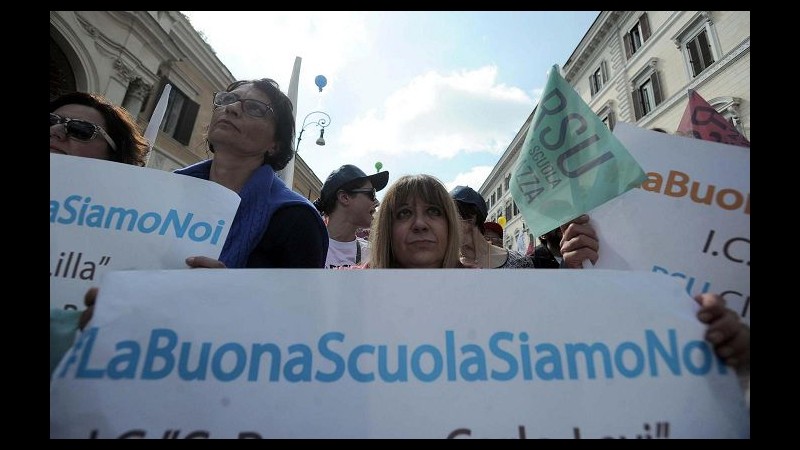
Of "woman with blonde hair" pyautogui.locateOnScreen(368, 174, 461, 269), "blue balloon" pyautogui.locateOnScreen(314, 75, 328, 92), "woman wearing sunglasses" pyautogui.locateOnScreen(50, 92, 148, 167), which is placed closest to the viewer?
"woman wearing sunglasses" pyautogui.locateOnScreen(50, 92, 148, 167)

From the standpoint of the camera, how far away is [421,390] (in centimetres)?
75

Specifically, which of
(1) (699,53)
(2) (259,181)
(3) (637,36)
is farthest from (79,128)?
(3) (637,36)

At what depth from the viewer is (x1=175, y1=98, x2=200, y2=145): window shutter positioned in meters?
11.3

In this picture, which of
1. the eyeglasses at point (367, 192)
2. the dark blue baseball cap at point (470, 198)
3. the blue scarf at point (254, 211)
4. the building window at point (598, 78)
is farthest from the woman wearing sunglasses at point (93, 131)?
the building window at point (598, 78)

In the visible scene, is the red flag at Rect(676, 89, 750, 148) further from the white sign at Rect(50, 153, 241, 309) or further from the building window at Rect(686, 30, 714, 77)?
the building window at Rect(686, 30, 714, 77)

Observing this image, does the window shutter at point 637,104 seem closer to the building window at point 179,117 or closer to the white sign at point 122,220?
the building window at point 179,117

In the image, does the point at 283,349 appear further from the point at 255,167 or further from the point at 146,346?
the point at 255,167

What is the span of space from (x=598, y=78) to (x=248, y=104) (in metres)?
20.6

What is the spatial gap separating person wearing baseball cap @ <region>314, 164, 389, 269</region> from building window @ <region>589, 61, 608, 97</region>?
60.0 feet

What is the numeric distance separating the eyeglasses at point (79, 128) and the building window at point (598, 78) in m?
20.0

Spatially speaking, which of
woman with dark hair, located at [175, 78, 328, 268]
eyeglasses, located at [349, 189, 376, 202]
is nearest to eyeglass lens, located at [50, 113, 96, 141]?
woman with dark hair, located at [175, 78, 328, 268]
